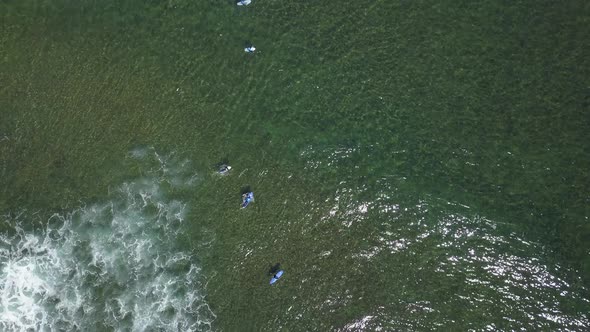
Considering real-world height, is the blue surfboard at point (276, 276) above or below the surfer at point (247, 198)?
below

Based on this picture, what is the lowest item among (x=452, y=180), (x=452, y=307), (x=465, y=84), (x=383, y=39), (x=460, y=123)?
(x=452, y=307)

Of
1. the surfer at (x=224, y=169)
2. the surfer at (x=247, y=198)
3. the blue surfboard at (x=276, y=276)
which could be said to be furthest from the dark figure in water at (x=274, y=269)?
the surfer at (x=224, y=169)

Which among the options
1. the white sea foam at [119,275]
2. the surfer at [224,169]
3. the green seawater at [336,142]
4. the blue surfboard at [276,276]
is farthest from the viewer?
the white sea foam at [119,275]

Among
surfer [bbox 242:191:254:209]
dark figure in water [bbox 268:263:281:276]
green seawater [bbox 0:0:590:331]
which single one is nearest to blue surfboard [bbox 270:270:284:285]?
dark figure in water [bbox 268:263:281:276]

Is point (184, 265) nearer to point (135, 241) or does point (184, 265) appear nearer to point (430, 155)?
point (135, 241)

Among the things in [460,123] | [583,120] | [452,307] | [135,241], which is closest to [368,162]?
[460,123]

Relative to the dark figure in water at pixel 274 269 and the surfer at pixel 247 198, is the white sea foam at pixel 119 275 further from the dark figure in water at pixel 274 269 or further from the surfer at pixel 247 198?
the dark figure in water at pixel 274 269
